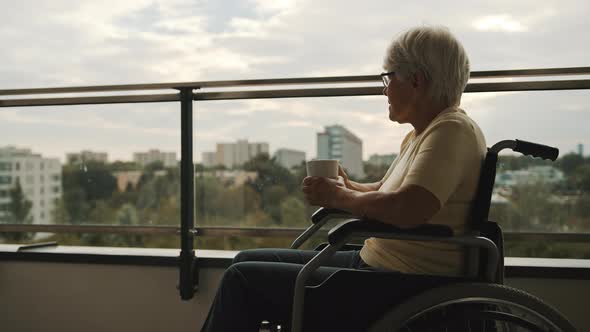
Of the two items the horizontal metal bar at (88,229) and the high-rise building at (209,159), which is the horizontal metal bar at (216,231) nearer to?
the horizontal metal bar at (88,229)

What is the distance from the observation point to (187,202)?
2.01 meters

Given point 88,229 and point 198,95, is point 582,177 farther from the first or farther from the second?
point 88,229

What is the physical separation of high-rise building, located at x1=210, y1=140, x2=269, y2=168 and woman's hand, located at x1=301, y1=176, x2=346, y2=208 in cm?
96

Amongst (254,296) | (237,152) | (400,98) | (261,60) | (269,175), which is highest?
(261,60)

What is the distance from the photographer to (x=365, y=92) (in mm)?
1905

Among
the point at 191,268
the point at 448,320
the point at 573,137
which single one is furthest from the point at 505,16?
the point at 448,320

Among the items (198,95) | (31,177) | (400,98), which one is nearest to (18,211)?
(31,177)

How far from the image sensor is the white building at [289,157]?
2102mm

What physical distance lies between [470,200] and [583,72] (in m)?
0.92

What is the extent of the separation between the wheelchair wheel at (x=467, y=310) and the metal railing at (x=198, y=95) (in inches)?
36.3

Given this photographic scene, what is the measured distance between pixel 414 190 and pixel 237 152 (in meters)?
1.29

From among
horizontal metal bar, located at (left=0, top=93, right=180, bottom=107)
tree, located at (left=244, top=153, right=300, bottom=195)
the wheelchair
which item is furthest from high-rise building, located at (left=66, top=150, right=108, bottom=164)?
the wheelchair

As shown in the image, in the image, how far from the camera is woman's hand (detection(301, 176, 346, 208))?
1189 millimetres

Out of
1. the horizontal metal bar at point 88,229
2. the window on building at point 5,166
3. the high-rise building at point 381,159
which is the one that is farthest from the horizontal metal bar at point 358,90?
the window on building at point 5,166
